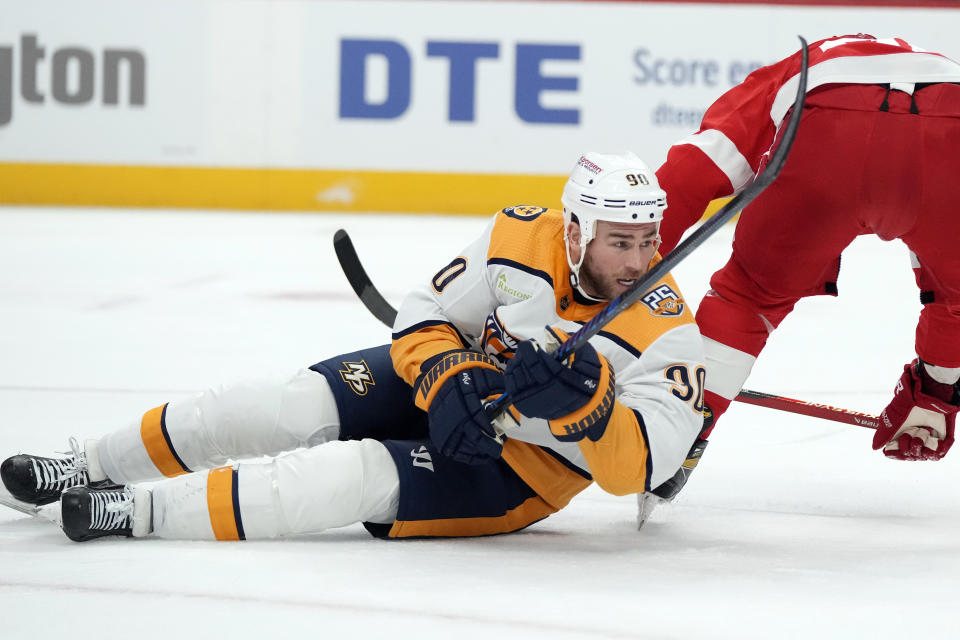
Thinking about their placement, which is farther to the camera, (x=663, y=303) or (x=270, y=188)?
(x=270, y=188)

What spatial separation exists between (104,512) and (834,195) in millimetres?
1305

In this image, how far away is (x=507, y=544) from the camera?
2047 mm

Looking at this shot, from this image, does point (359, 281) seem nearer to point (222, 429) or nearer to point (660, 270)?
point (222, 429)

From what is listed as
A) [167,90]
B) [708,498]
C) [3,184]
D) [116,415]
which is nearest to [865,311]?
[708,498]

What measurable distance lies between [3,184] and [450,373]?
6.96m

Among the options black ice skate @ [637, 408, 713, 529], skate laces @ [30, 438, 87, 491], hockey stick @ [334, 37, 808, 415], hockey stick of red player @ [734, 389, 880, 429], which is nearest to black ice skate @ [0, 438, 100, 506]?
skate laces @ [30, 438, 87, 491]

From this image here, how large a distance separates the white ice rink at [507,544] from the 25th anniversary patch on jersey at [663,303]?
37 centimetres

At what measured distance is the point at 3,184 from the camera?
8.19m

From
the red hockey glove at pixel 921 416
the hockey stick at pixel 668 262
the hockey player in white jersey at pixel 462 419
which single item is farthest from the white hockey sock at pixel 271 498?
the red hockey glove at pixel 921 416

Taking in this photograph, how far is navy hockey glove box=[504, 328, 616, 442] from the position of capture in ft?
5.67

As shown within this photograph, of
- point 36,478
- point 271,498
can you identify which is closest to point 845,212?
point 271,498

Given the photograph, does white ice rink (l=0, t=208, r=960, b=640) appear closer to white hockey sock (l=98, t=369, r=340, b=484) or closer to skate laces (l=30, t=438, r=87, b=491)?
skate laces (l=30, t=438, r=87, b=491)

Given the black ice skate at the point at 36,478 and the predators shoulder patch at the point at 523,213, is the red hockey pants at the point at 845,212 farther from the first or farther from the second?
the black ice skate at the point at 36,478

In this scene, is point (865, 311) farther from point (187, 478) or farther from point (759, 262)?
point (187, 478)
